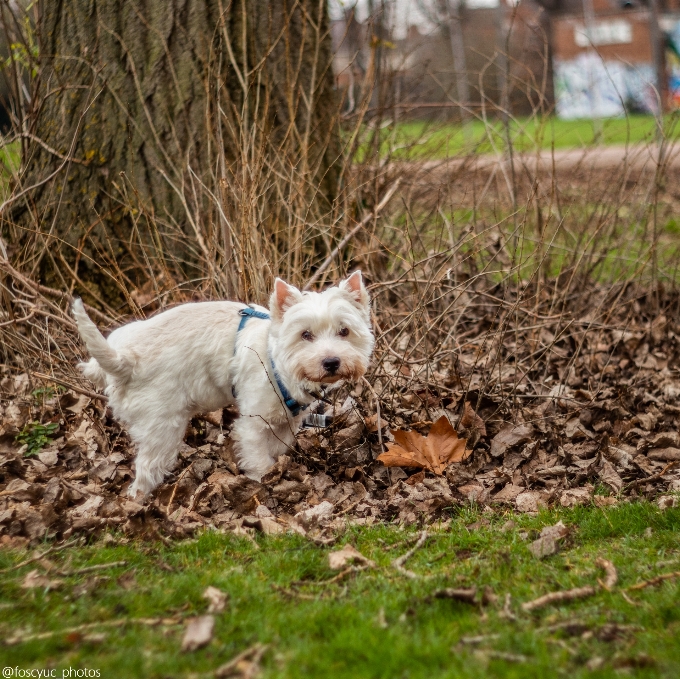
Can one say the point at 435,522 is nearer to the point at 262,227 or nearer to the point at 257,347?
the point at 257,347

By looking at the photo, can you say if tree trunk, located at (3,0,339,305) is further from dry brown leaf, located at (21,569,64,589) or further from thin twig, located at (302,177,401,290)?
dry brown leaf, located at (21,569,64,589)

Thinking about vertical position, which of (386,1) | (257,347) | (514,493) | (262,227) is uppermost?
(386,1)

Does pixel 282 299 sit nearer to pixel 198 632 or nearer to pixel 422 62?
pixel 198 632

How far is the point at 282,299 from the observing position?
4.89m

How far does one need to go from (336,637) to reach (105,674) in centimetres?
84

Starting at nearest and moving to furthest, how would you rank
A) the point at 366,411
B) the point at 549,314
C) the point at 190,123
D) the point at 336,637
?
1. the point at 336,637
2. the point at 366,411
3. the point at 549,314
4. the point at 190,123

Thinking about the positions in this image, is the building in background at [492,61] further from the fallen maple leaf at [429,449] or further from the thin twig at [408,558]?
the thin twig at [408,558]

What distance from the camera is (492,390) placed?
5.94m

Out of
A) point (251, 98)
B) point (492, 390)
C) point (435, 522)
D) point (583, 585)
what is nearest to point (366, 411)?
point (492, 390)

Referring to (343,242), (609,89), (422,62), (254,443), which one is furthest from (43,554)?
(609,89)

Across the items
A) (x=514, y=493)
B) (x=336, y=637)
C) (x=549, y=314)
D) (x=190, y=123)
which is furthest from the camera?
(x=190, y=123)

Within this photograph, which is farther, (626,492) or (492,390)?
(492,390)

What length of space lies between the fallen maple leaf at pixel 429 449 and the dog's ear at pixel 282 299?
1125 mm

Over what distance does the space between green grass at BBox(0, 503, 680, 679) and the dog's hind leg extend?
0.87 m
